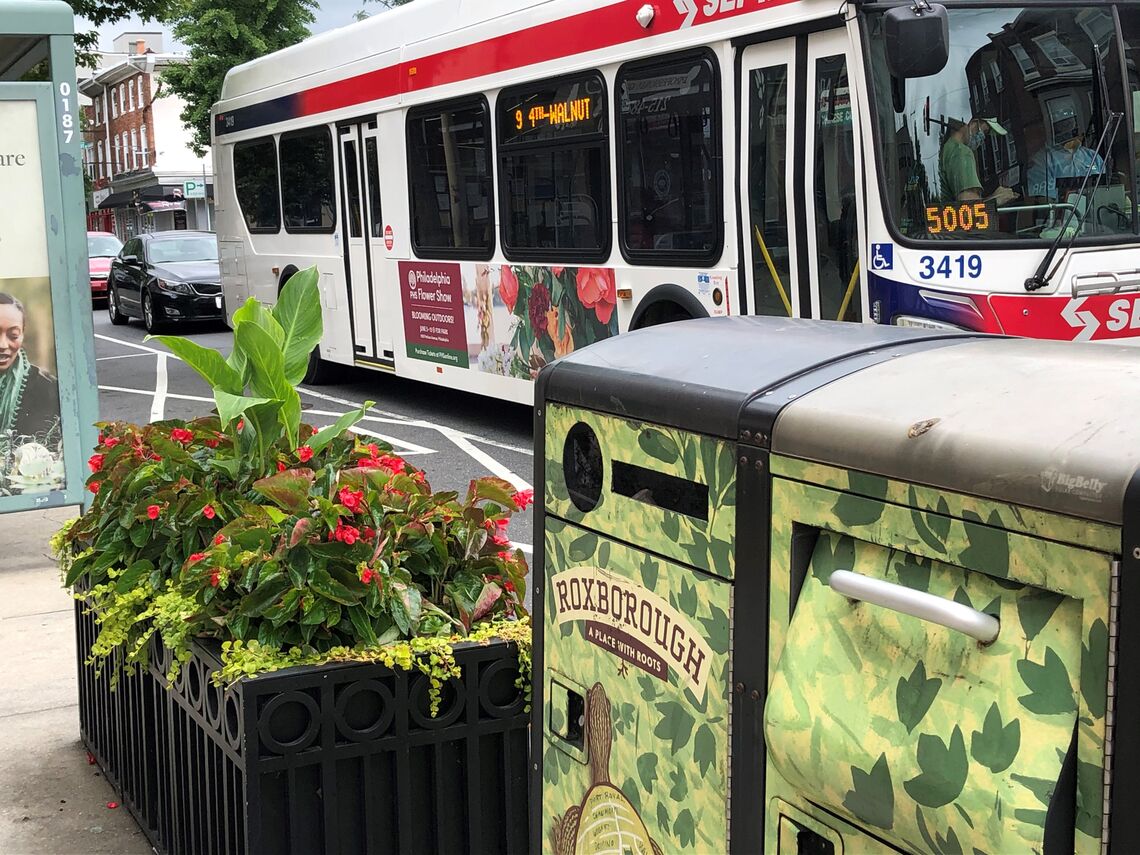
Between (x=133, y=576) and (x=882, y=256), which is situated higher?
(x=882, y=256)

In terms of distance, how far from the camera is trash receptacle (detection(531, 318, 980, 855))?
6.70 feet

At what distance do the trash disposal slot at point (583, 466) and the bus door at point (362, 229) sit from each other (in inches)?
377

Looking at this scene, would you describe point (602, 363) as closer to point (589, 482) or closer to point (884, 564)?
point (589, 482)

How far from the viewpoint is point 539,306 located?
9516 mm

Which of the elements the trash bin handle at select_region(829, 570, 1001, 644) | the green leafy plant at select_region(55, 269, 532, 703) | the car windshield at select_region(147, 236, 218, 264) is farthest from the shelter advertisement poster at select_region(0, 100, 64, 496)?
the car windshield at select_region(147, 236, 218, 264)

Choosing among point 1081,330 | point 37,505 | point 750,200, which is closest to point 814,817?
point 1081,330

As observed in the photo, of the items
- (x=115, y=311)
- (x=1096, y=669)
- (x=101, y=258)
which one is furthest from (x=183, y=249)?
(x=1096, y=669)

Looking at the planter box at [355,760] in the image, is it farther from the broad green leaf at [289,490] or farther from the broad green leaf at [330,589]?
the broad green leaf at [289,490]

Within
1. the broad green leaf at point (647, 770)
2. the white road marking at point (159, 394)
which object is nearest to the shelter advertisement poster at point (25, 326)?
the white road marking at point (159, 394)

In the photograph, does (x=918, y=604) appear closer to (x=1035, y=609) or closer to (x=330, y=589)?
(x=1035, y=609)

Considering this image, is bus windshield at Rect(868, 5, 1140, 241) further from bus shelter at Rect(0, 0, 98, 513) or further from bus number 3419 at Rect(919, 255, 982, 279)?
bus shelter at Rect(0, 0, 98, 513)

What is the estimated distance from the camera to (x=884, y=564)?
181 centimetres

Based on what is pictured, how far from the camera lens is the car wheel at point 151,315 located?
20.8 metres

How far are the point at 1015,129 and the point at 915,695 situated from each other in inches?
210
